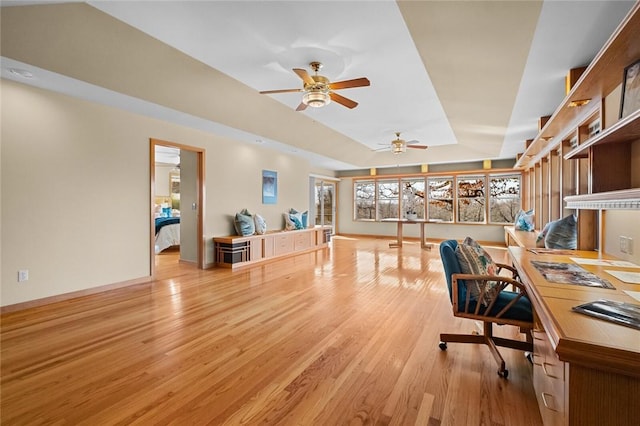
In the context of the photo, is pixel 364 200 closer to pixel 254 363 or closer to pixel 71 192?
pixel 71 192

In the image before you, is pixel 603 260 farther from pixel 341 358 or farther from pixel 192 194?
pixel 192 194

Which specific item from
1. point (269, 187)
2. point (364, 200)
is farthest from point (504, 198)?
point (269, 187)

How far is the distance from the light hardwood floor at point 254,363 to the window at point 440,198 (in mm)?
6355

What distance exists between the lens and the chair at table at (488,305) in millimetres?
2127

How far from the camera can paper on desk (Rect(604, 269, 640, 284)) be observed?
5.70ft

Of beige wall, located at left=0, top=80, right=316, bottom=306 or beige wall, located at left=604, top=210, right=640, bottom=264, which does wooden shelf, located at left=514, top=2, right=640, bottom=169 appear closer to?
beige wall, located at left=604, top=210, right=640, bottom=264

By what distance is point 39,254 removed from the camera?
11.5 ft

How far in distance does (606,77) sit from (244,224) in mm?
5449

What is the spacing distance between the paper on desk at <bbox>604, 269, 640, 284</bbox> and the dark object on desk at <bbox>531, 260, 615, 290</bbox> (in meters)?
0.12

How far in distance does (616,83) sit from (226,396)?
3731 mm

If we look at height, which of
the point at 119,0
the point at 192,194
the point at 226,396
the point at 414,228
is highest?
the point at 119,0

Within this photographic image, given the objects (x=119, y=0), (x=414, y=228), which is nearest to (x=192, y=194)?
(x=119, y=0)

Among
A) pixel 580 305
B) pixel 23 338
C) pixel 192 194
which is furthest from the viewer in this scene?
pixel 192 194

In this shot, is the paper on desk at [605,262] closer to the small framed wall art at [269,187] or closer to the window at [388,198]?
the small framed wall art at [269,187]
